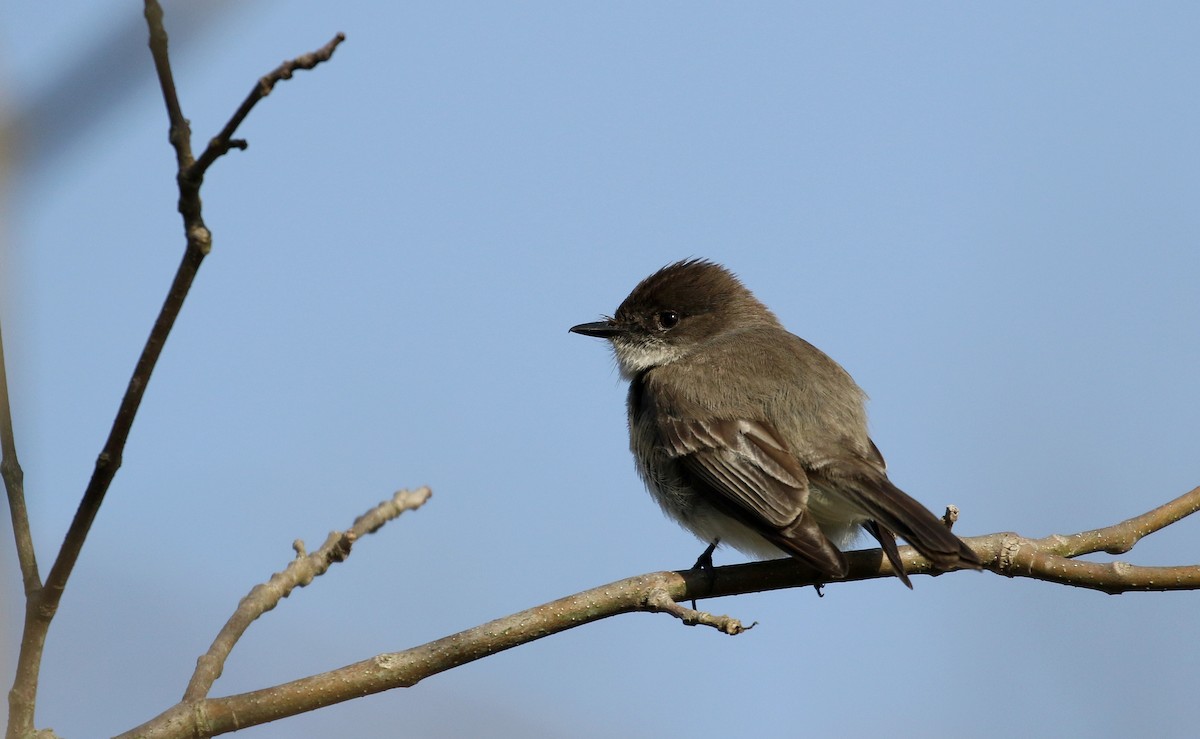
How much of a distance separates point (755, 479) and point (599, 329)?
6.49ft

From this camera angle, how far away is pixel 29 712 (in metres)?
2.39

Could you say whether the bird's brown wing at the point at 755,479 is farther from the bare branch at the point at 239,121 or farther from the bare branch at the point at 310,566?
the bare branch at the point at 239,121

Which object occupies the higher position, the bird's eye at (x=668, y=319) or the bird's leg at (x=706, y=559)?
the bird's eye at (x=668, y=319)

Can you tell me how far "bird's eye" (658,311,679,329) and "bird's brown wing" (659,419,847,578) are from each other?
3.91 feet

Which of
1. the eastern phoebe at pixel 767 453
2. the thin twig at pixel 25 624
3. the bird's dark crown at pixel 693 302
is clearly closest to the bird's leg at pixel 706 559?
the eastern phoebe at pixel 767 453

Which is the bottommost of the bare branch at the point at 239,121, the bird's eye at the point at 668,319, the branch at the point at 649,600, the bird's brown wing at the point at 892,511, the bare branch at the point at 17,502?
the branch at the point at 649,600

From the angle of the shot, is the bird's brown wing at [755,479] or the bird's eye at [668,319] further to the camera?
the bird's eye at [668,319]

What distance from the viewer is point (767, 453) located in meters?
4.86

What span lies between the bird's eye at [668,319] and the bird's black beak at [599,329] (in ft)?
0.81

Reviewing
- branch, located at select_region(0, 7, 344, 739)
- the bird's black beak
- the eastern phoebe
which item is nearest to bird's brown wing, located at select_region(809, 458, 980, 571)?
the eastern phoebe

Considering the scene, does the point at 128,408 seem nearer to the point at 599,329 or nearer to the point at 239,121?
the point at 239,121

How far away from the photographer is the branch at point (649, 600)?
2889mm

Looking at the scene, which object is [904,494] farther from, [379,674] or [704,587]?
[379,674]

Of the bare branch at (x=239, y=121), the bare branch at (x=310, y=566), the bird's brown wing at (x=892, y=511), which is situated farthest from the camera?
the bird's brown wing at (x=892, y=511)
